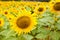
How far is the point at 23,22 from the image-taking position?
65.6 inches

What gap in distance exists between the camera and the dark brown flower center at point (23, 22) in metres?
1.67

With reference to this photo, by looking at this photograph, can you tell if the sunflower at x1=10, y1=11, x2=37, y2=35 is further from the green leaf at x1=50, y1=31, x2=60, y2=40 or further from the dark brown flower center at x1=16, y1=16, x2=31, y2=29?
the green leaf at x1=50, y1=31, x2=60, y2=40

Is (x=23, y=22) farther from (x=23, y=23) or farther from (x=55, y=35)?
(x=55, y=35)

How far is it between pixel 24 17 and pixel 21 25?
0.20 ft

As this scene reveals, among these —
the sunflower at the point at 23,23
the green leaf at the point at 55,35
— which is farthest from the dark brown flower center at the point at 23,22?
the green leaf at the point at 55,35

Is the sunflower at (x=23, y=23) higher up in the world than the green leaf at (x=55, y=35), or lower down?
higher up

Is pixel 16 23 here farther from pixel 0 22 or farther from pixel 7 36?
pixel 0 22

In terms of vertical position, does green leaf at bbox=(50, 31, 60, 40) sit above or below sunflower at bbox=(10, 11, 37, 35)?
below

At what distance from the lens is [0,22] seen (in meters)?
2.09

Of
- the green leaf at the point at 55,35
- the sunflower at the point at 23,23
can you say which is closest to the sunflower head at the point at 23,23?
the sunflower at the point at 23,23

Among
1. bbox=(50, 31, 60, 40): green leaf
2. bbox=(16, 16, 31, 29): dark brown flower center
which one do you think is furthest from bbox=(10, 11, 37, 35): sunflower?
bbox=(50, 31, 60, 40): green leaf

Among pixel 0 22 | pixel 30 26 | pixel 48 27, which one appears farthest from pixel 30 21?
pixel 0 22

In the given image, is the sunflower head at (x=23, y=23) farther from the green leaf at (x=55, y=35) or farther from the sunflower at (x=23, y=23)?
the green leaf at (x=55, y=35)

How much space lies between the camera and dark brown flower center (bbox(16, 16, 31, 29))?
1667 millimetres
